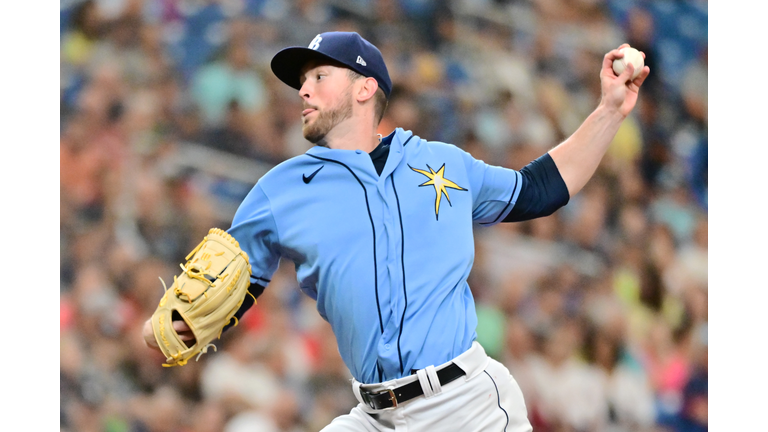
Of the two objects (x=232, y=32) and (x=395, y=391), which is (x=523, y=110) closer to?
(x=232, y=32)

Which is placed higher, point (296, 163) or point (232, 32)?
point (232, 32)

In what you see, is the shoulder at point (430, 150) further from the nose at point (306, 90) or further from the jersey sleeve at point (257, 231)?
the jersey sleeve at point (257, 231)

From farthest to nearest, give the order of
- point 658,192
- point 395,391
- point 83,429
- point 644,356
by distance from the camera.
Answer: point 658,192 → point 644,356 → point 83,429 → point 395,391

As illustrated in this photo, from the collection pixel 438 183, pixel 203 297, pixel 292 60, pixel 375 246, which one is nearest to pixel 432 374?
pixel 375 246

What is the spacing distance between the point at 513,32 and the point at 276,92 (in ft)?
6.33

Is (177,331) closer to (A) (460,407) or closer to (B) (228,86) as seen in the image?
(A) (460,407)

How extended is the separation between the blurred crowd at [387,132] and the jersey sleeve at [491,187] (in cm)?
235

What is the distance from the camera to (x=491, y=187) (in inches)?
104

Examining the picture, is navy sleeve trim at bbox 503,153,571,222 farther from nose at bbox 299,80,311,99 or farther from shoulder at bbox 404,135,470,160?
nose at bbox 299,80,311,99

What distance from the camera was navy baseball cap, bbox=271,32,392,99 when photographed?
2564 mm

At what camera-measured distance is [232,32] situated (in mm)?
5062

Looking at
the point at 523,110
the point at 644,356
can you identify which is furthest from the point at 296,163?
the point at 644,356

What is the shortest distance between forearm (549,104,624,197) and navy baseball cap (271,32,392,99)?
744 millimetres

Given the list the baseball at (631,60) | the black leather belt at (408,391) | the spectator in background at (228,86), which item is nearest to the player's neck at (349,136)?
the black leather belt at (408,391)
